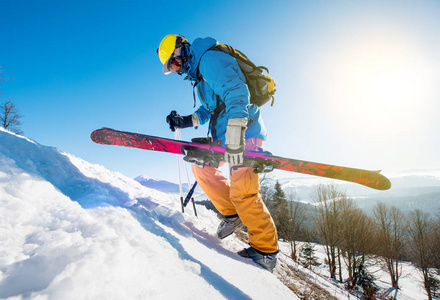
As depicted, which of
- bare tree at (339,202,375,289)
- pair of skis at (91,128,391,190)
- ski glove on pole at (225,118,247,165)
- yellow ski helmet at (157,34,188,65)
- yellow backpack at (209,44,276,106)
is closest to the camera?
ski glove on pole at (225,118,247,165)

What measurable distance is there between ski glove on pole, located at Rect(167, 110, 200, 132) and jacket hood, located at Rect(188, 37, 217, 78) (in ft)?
2.99

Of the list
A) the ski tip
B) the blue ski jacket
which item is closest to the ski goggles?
the blue ski jacket

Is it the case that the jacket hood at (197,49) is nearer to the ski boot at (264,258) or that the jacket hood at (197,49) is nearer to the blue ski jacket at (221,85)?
the blue ski jacket at (221,85)

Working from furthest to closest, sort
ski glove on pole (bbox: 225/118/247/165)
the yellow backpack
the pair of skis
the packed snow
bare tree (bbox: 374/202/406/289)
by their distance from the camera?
bare tree (bbox: 374/202/406/289) → the pair of skis → the yellow backpack → ski glove on pole (bbox: 225/118/247/165) → the packed snow

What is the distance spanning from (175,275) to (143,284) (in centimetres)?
24

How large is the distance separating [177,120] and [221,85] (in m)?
1.40

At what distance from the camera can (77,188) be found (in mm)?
1725

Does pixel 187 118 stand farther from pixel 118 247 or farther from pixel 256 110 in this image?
pixel 118 247

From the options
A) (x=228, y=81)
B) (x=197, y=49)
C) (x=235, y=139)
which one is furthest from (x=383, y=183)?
(x=197, y=49)

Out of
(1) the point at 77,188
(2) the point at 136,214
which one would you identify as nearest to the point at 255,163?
(2) the point at 136,214

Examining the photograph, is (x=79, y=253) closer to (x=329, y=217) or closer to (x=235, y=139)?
(x=235, y=139)

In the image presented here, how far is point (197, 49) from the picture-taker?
2.23 metres

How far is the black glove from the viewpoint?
3.14 meters

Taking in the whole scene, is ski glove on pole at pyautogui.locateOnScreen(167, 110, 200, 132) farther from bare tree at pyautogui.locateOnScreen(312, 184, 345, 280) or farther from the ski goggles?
bare tree at pyautogui.locateOnScreen(312, 184, 345, 280)
